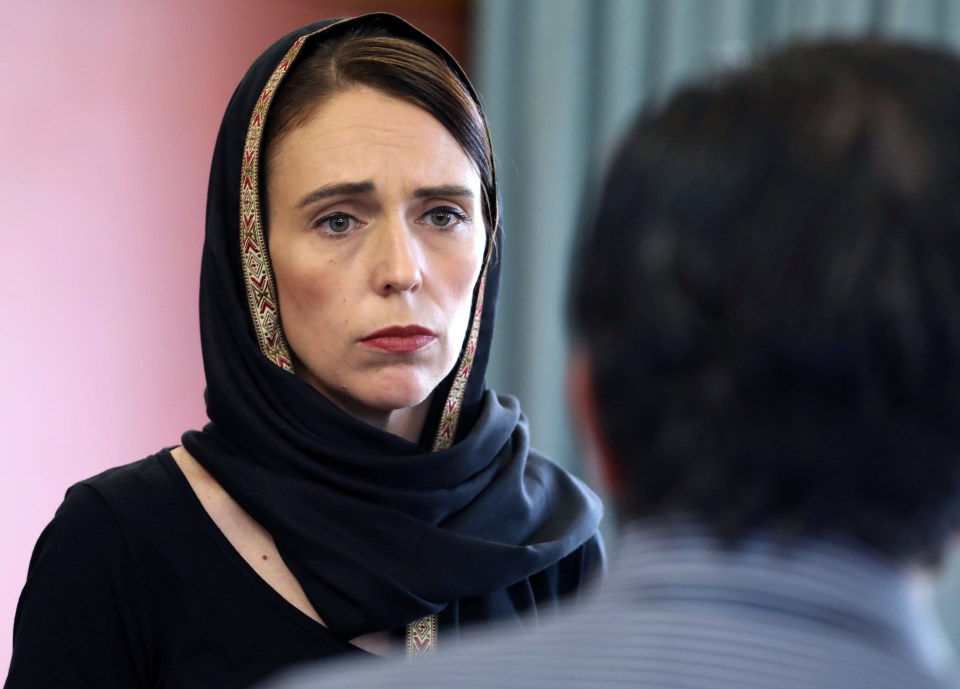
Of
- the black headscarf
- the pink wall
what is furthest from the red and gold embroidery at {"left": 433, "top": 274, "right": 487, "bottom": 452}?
the pink wall

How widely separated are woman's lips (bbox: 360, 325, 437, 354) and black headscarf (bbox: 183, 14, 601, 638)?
10 centimetres

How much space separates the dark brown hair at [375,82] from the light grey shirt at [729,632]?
1.00m

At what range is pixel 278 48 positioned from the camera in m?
1.59

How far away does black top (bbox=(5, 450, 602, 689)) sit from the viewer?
1389 mm

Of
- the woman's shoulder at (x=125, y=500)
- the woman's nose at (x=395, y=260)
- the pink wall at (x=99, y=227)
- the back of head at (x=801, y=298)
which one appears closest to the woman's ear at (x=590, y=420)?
the back of head at (x=801, y=298)

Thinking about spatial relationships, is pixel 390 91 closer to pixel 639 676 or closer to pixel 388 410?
pixel 388 410

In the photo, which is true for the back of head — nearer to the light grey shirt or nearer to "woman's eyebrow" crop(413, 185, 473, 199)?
the light grey shirt

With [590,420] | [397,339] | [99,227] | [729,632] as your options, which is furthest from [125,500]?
[99,227]

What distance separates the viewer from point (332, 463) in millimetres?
1521

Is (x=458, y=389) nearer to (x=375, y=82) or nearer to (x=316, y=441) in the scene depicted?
(x=316, y=441)

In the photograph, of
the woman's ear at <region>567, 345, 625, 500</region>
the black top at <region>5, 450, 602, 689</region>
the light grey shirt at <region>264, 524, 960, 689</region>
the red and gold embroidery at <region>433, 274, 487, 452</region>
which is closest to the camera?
the light grey shirt at <region>264, 524, 960, 689</region>

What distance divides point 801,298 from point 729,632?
149 mm

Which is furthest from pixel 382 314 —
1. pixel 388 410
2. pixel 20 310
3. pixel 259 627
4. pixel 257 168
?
pixel 20 310

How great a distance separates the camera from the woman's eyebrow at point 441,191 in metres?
1.50
